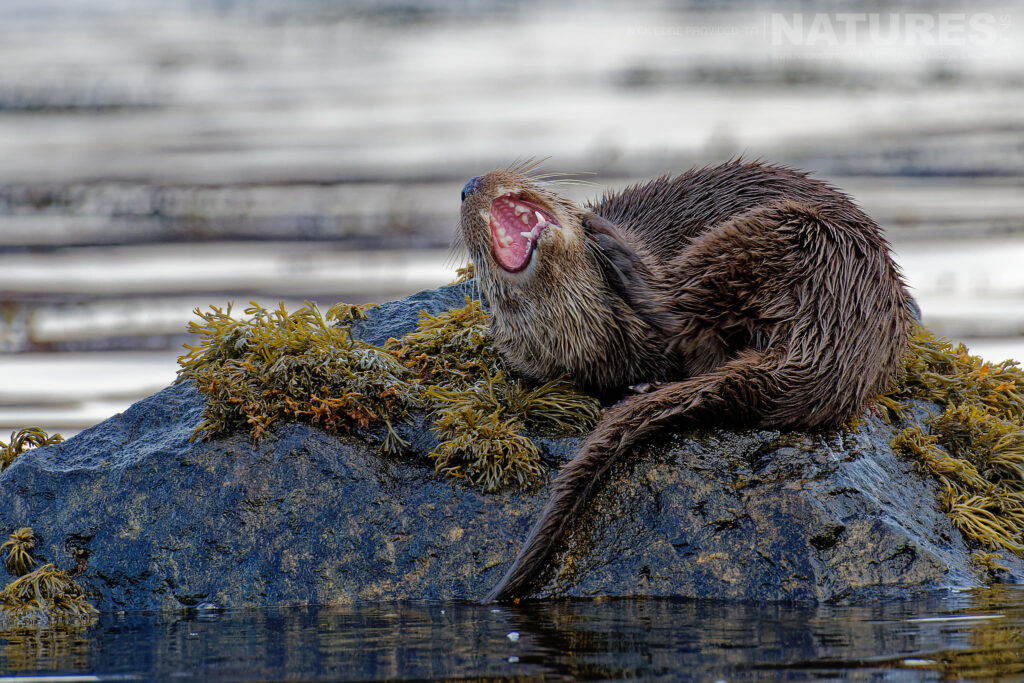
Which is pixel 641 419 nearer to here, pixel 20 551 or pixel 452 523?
pixel 452 523

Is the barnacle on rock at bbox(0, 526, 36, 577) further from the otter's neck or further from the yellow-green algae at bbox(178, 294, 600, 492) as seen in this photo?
the otter's neck

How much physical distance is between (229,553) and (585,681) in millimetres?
1821

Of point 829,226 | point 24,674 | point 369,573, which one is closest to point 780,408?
point 829,226

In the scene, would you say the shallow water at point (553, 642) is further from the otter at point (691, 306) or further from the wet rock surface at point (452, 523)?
the otter at point (691, 306)

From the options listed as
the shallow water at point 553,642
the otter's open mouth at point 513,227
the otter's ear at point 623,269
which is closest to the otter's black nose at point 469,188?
the otter's open mouth at point 513,227

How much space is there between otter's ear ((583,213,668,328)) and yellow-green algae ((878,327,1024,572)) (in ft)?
3.76

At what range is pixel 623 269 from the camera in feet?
17.3

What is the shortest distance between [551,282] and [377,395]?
35.0 inches

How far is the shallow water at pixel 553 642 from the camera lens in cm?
347

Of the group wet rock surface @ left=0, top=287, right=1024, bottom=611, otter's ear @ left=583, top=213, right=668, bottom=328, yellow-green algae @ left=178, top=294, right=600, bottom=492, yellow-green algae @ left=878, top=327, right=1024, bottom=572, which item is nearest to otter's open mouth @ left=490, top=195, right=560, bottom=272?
otter's ear @ left=583, top=213, right=668, bottom=328

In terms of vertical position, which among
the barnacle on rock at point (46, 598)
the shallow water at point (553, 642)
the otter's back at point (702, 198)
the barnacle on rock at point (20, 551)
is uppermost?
the otter's back at point (702, 198)

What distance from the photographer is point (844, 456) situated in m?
4.68

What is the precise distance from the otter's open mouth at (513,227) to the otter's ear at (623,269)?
0.22 meters

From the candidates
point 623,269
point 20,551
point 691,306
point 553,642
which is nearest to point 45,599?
point 20,551
